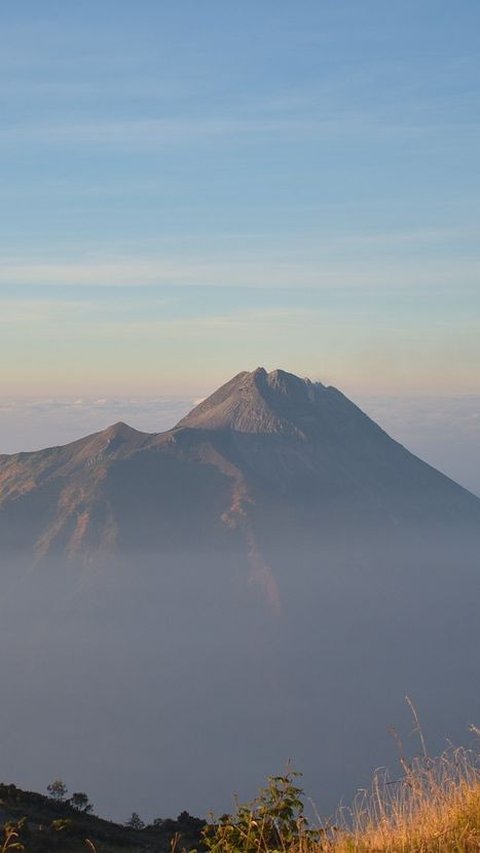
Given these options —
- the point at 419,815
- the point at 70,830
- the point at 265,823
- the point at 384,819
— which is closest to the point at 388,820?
the point at 384,819

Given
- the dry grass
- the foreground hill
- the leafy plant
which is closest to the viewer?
the dry grass

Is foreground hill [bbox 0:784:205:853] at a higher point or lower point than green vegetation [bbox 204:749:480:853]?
lower

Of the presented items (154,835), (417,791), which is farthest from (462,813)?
(154,835)

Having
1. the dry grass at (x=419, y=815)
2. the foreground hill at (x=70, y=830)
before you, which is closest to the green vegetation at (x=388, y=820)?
the dry grass at (x=419, y=815)

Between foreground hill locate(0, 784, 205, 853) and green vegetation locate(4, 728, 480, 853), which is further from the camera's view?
foreground hill locate(0, 784, 205, 853)

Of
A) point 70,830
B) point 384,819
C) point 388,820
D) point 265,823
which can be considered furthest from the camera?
point 70,830

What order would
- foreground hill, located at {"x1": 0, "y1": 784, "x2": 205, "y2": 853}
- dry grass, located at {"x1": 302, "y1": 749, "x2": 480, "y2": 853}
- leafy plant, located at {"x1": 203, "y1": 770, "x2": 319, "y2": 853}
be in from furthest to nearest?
1. foreground hill, located at {"x1": 0, "y1": 784, "x2": 205, "y2": 853}
2. leafy plant, located at {"x1": 203, "y1": 770, "x2": 319, "y2": 853}
3. dry grass, located at {"x1": 302, "y1": 749, "x2": 480, "y2": 853}

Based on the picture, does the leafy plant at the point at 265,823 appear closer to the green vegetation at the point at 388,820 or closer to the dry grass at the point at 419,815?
the green vegetation at the point at 388,820

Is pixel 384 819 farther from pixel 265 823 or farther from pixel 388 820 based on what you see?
pixel 265 823

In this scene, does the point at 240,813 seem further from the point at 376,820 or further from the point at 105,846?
the point at 105,846

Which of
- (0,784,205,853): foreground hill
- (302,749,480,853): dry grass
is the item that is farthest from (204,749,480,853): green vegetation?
(0,784,205,853): foreground hill

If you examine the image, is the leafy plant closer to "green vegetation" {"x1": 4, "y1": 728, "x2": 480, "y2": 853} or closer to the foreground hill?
"green vegetation" {"x1": 4, "y1": 728, "x2": 480, "y2": 853}
